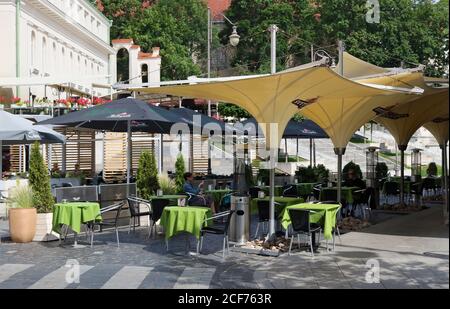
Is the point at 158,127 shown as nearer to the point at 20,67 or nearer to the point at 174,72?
the point at 20,67

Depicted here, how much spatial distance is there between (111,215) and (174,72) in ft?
144

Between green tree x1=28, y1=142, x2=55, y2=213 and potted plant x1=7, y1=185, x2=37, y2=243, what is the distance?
143mm

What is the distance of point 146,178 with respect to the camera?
15.4 m

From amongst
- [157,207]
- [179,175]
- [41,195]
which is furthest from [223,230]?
[179,175]

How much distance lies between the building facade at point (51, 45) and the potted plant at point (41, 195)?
6.95 meters

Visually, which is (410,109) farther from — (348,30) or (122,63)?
(122,63)

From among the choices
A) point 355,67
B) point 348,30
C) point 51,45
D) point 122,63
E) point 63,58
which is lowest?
point 355,67

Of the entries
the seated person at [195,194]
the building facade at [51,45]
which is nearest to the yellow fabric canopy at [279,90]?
the seated person at [195,194]

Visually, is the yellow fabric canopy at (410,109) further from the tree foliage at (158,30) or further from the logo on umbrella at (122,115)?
the tree foliage at (158,30)

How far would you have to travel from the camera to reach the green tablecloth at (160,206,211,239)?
36.1 ft

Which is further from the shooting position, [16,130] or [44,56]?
[44,56]

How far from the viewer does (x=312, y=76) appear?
10.7 m

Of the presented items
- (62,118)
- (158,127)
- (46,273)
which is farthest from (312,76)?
(158,127)

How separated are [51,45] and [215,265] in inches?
1294
